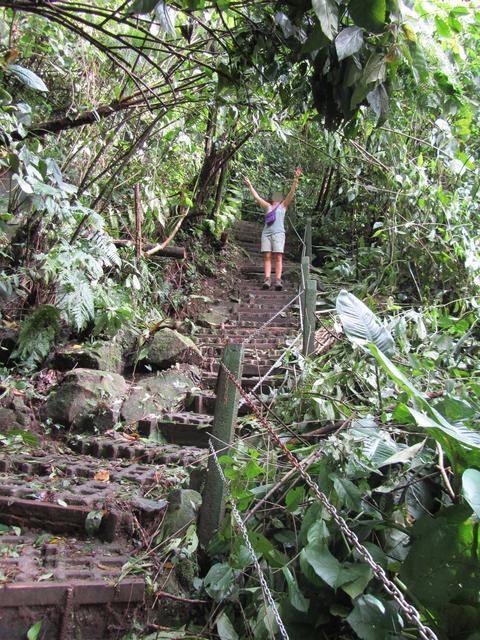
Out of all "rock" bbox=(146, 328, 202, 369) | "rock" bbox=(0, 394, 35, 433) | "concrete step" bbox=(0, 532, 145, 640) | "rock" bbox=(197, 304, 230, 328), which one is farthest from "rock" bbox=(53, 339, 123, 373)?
"concrete step" bbox=(0, 532, 145, 640)

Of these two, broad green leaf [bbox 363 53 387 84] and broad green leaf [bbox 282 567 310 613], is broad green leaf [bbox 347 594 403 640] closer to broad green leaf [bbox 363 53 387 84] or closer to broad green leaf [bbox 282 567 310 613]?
broad green leaf [bbox 282 567 310 613]

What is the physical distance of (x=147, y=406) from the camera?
15.6 ft

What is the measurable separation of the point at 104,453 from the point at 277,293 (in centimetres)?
483

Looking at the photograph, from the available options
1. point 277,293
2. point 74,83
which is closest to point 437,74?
point 74,83

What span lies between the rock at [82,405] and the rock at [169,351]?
3.39 ft

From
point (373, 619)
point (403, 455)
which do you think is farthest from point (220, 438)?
point (373, 619)

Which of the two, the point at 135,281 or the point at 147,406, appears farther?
the point at 135,281

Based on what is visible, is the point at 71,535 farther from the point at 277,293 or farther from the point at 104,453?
the point at 277,293

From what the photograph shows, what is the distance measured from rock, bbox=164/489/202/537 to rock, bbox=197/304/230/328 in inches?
183

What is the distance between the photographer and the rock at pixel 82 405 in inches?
168

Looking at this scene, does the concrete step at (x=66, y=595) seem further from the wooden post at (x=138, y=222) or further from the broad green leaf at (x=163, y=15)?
the wooden post at (x=138, y=222)

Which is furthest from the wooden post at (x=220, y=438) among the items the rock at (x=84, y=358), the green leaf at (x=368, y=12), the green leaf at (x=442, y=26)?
the rock at (x=84, y=358)

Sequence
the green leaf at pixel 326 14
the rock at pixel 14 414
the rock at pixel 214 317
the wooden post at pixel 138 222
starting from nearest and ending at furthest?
the green leaf at pixel 326 14
the rock at pixel 14 414
the wooden post at pixel 138 222
the rock at pixel 214 317

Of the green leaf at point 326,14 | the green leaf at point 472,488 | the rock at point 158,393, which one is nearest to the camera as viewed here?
the green leaf at point 472,488
